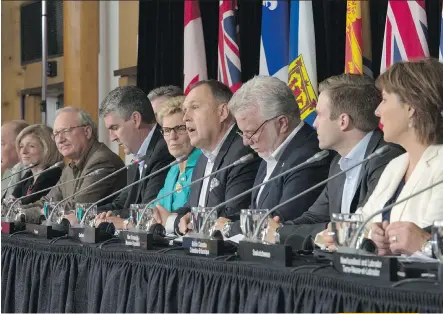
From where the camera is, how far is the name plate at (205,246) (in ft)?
8.41

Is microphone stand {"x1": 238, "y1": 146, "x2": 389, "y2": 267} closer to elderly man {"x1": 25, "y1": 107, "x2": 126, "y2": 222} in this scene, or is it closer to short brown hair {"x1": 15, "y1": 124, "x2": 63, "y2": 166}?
elderly man {"x1": 25, "y1": 107, "x2": 126, "y2": 222}

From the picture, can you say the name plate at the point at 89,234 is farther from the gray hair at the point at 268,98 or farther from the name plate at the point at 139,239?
the gray hair at the point at 268,98

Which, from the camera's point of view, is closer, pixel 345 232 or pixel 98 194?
pixel 345 232

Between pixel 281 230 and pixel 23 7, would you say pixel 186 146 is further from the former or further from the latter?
pixel 23 7

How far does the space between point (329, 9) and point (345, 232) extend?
121 inches

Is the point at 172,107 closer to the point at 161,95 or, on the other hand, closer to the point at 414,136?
the point at 161,95

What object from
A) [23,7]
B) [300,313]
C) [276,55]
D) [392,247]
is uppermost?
[23,7]

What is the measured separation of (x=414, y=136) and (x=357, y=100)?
467mm

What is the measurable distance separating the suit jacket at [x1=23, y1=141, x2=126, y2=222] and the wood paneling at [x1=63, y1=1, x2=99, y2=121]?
2111mm

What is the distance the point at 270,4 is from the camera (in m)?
5.20

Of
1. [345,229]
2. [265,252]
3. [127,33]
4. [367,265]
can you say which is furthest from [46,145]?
[367,265]

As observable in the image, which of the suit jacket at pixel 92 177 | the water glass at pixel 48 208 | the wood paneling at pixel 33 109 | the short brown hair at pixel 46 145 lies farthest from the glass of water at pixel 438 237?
the wood paneling at pixel 33 109

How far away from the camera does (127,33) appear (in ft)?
23.6

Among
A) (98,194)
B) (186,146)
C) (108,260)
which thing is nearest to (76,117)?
(98,194)
